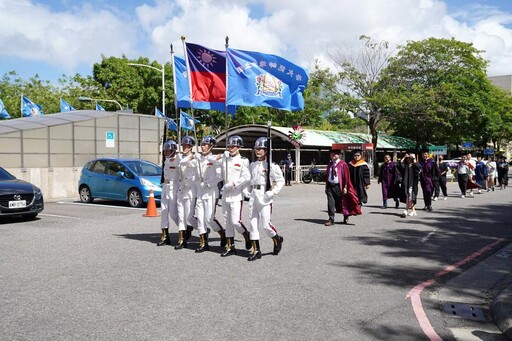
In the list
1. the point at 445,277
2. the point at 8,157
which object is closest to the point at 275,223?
the point at 445,277

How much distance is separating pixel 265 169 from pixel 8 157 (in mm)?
Answer: 14156

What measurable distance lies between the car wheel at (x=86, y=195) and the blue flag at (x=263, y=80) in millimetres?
9384

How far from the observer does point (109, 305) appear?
5168 millimetres

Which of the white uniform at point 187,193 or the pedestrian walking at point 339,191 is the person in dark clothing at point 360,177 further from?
the white uniform at point 187,193

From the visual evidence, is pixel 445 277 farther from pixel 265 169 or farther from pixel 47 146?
pixel 47 146

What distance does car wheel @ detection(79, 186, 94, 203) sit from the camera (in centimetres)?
1689

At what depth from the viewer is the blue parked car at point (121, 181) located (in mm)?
15102

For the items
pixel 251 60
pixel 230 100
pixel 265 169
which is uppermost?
pixel 251 60

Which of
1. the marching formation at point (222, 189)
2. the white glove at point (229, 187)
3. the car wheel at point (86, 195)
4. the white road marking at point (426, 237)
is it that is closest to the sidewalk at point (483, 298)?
the white road marking at point (426, 237)

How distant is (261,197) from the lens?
7.61m

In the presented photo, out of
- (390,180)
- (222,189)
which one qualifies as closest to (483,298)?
(222,189)

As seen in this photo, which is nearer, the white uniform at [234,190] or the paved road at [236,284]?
the paved road at [236,284]

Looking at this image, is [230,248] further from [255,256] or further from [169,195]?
[169,195]

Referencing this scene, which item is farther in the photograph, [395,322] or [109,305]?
[109,305]
